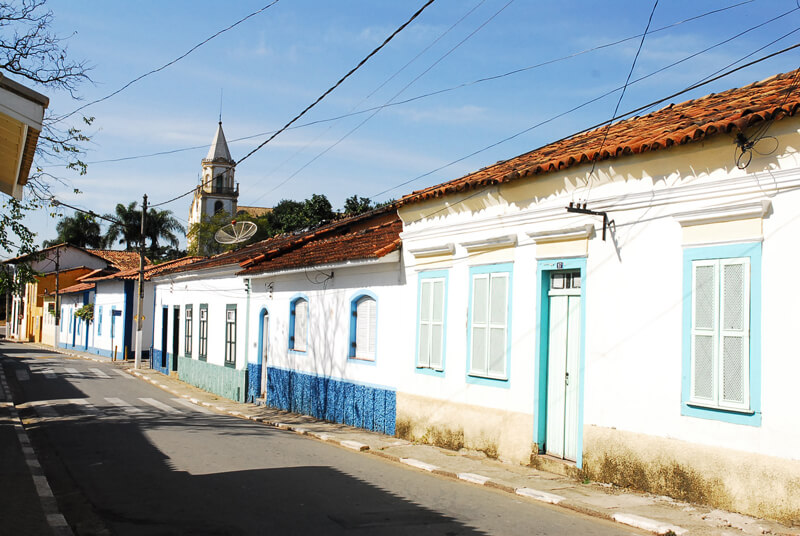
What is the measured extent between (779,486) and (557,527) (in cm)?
208

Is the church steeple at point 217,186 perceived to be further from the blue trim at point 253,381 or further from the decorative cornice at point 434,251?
the decorative cornice at point 434,251

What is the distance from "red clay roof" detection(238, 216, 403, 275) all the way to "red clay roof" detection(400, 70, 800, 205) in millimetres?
1459

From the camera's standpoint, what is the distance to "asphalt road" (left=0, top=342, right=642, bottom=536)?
22.7ft

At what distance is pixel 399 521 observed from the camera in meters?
7.05

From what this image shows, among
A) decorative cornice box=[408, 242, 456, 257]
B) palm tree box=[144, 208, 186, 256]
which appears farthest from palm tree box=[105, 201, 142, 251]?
decorative cornice box=[408, 242, 456, 257]

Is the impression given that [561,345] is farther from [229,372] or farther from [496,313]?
[229,372]

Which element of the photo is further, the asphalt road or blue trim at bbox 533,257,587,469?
blue trim at bbox 533,257,587,469

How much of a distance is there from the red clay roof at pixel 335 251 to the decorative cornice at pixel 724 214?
6.21m

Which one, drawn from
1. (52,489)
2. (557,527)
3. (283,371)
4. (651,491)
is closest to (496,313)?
(651,491)

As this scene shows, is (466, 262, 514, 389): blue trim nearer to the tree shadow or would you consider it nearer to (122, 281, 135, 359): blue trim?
the tree shadow

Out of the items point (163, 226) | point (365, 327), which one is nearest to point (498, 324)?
point (365, 327)

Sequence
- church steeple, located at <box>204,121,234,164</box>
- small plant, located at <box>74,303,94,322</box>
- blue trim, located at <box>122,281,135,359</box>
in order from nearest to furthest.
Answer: blue trim, located at <box>122,281,135,359</box>, small plant, located at <box>74,303,94,322</box>, church steeple, located at <box>204,121,234,164</box>

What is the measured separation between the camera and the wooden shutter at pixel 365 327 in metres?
14.5

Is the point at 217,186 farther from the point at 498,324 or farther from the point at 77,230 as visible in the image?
the point at 498,324
